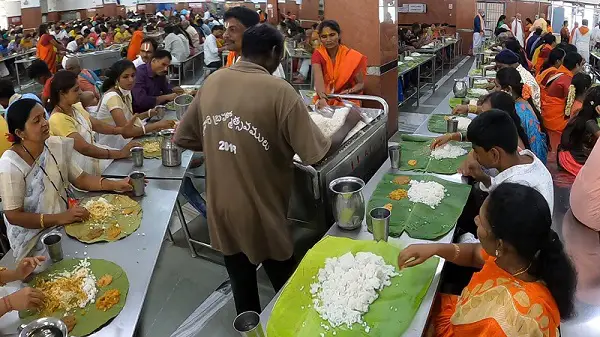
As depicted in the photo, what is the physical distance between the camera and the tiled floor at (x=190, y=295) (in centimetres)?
262

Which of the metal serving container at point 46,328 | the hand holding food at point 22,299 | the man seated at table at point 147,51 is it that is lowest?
the metal serving container at point 46,328

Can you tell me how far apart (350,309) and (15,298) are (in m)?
1.07

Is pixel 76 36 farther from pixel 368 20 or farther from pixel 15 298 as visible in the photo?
pixel 15 298

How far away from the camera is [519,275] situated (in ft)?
4.64

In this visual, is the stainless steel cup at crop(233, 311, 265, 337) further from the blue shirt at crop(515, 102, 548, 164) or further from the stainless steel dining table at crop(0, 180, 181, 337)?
the blue shirt at crop(515, 102, 548, 164)

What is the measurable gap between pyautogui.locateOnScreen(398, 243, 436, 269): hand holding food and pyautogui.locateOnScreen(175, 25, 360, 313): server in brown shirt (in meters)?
0.50

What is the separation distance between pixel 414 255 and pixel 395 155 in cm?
110

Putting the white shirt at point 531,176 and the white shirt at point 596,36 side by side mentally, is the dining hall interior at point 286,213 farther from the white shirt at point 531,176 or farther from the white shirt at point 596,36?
the white shirt at point 596,36

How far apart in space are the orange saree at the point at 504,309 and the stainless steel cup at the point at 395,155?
120cm

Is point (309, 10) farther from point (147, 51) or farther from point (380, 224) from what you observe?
point (380, 224)

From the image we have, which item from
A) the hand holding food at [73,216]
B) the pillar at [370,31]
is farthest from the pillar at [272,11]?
the hand holding food at [73,216]

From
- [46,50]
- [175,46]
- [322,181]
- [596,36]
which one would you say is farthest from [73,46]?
[596,36]

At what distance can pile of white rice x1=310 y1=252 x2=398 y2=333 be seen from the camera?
4.82 feet

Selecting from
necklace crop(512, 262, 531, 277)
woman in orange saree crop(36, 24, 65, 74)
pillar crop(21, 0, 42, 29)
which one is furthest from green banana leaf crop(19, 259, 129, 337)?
pillar crop(21, 0, 42, 29)
